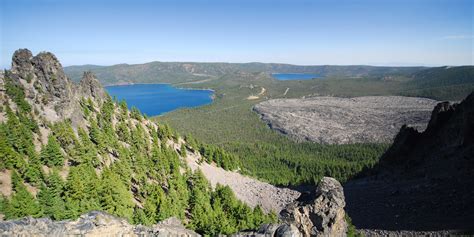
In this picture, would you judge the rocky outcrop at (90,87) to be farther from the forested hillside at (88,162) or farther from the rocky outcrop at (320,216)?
the rocky outcrop at (320,216)

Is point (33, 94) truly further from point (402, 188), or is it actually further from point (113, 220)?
point (402, 188)

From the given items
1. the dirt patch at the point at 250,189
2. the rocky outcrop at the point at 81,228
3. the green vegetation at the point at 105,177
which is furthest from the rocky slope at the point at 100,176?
the dirt patch at the point at 250,189

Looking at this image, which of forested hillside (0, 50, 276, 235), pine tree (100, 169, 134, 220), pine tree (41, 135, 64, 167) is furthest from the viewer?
pine tree (41, 135, 64, 167)

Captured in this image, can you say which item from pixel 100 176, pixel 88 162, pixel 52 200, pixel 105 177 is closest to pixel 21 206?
pixel 52 200

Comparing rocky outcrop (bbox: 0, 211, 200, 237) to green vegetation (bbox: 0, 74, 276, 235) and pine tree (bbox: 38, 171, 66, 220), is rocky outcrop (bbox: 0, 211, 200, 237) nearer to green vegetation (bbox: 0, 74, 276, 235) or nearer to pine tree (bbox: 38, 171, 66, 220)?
green vegetation (bbox: 0, 74, 276, 235)

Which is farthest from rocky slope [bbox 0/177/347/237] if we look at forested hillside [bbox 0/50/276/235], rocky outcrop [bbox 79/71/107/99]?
rocky outcrop [bbox 79/71/107/99]
